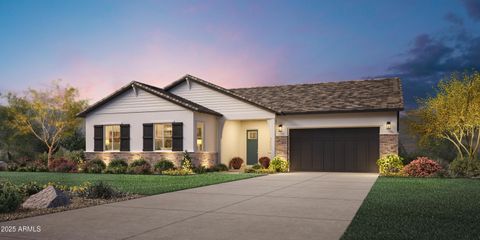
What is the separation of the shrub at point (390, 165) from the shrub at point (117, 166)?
42.7 feet

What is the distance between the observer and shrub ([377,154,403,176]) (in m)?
20.1

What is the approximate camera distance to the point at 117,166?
22.7m

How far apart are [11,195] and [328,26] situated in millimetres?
18627

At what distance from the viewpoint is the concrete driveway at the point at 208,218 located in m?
6.47

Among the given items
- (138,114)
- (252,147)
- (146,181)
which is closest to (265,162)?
(252,147)

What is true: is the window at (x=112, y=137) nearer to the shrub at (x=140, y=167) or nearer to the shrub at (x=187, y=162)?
the shrub at (x=140, y=167)

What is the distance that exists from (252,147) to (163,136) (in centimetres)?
551

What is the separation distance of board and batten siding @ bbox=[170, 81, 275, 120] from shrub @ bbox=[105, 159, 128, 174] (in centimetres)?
545

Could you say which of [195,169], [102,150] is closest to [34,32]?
[102,150]

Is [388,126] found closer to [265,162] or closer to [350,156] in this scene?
[350,156]

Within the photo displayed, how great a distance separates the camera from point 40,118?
94.7ft

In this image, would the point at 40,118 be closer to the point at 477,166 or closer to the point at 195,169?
the point at 195,169

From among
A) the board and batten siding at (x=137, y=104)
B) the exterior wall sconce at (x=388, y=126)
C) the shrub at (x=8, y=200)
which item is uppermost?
the board and batten siding at (x=137, y=104)

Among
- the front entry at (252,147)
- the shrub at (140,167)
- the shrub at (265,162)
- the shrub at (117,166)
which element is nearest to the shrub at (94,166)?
the shrub at (117,166)
